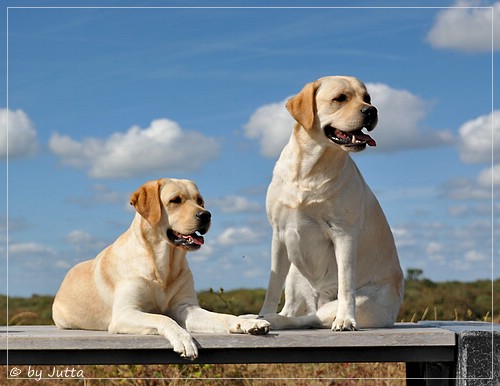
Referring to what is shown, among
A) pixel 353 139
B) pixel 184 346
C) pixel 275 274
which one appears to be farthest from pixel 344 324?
pixel 353 139

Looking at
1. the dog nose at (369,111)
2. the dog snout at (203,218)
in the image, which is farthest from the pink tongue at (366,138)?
the dog snout at (203,218)

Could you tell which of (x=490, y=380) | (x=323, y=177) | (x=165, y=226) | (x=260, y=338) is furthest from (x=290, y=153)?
(x=490, y=380)

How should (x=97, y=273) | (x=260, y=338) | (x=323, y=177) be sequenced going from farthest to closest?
(x=97, y=273) → (x=323, y=177) → (x=260, y=338)

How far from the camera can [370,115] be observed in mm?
4676

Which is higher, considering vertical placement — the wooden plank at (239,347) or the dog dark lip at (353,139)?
the dog dark lip at (353,139)

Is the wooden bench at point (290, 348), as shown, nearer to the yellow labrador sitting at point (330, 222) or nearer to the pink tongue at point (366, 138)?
the yellow labrador sitting at point (330, 222)

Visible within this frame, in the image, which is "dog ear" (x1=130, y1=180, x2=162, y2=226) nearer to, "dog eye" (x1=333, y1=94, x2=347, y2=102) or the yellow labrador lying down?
the yellow labrador lying down

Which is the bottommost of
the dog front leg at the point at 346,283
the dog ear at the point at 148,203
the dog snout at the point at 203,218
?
the dog front leg at the point at 346,283

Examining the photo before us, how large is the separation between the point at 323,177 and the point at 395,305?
44.3 inches

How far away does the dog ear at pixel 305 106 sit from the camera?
15.8 feet

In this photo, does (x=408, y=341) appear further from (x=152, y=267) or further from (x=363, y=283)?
(x=152, y=267)

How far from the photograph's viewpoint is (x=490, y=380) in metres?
4.80

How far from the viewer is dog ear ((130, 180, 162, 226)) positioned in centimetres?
485

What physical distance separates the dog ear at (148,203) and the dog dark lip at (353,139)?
3.98 feet
